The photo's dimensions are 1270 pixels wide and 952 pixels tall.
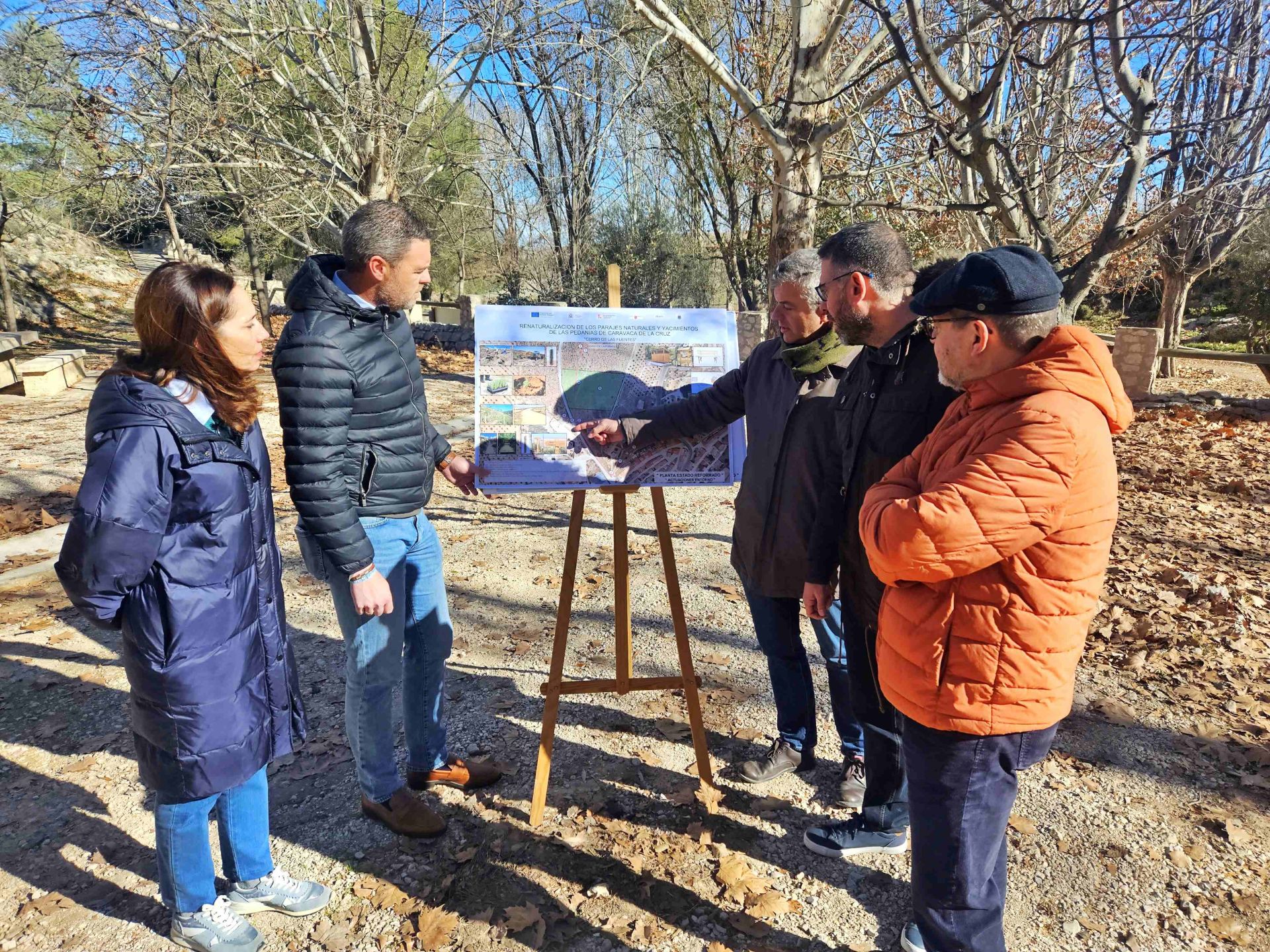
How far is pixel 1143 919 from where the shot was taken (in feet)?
8.09

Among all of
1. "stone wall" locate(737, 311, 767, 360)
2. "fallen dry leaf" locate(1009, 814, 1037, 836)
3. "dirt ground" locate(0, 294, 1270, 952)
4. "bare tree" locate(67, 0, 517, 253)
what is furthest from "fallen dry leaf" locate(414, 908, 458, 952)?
"stone wall" locate(737, 311, 767, 360)

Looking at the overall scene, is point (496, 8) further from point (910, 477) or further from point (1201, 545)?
point (910, 477)

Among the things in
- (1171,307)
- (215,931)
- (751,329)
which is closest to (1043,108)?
(751,329)

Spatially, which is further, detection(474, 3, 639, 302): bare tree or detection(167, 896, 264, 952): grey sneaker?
detection(474, 3, 639, 302): bare tree

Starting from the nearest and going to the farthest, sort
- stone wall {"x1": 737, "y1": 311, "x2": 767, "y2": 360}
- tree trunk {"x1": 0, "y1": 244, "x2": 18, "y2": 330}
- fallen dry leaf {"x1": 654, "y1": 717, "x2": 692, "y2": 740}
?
fallen dry leaf {"x1": 654, "y1": 717, "x2": 692, "y2": 740}
stone wall {"x1": 737, "y1": 311, "x2": 767, "y2": 360}
tree trunk {"x1": 0, "y1": 244, "x2": 18, "y2": 330}

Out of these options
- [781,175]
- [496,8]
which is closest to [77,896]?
[781,175]

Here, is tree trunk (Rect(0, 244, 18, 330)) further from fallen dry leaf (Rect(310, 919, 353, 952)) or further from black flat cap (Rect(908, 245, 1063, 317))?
black flat cap (Rect(908, 245, 1063, 317))

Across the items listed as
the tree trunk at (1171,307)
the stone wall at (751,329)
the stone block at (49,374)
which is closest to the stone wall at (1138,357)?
the tree trunk at (1171,307)

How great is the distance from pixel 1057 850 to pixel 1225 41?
19.4 ft

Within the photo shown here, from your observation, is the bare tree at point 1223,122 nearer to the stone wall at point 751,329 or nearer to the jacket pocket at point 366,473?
the jacket pocket at point 366,473

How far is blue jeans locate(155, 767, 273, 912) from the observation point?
83.7 inches

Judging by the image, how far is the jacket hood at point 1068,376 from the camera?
5.10ft

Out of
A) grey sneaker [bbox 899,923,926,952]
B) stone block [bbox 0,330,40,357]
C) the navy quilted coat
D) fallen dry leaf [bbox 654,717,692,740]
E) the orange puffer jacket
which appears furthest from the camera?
stone block [bbox 0,330,40,357]

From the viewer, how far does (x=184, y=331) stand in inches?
76.8
